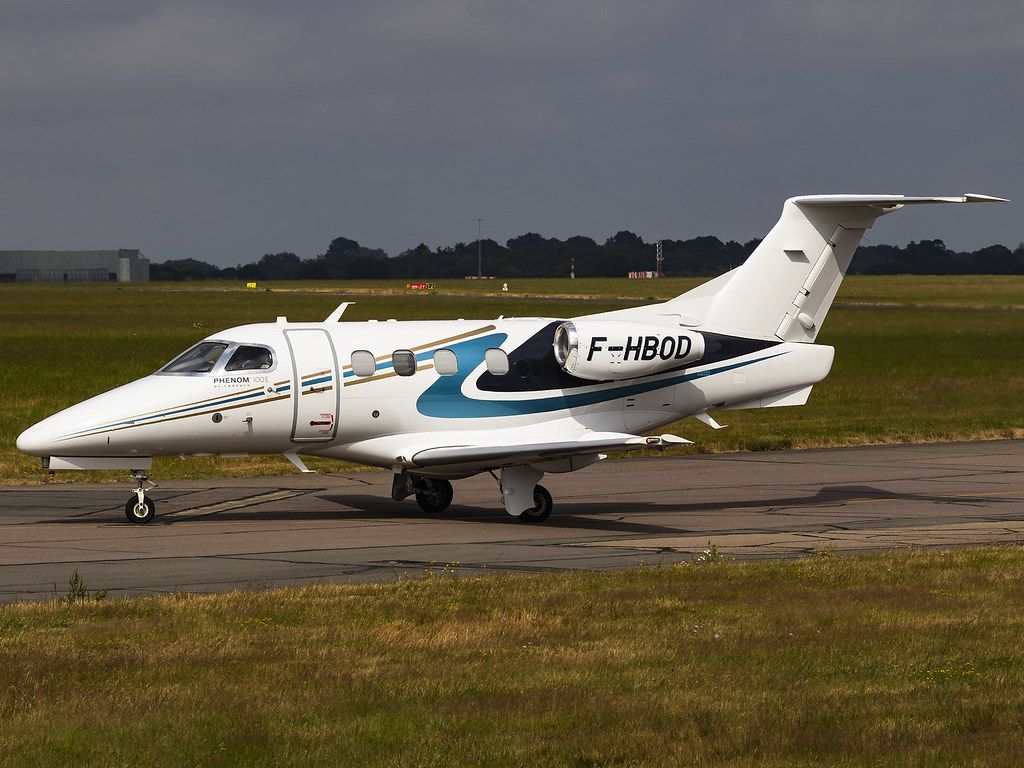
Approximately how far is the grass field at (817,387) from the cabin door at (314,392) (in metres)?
6.77

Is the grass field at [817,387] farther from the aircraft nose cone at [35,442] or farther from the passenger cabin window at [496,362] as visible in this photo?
the passenger cabin window at [496,362]

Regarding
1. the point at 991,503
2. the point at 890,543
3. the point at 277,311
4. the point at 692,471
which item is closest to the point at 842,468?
the point at 692,471

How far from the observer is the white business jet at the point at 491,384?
67.2 feet

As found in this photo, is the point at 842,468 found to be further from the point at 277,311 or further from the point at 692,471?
the point at 277,311

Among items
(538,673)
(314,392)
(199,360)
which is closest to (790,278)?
(314,392)

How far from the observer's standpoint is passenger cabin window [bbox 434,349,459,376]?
854 inches

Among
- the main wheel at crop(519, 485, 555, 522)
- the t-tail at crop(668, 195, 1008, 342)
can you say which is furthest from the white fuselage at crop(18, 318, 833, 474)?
the main wheel at crop(519, 485, 555, 522)

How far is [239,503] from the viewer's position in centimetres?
2338

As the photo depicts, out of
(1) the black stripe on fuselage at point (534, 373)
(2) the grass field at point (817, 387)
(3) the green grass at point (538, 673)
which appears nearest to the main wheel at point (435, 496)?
(1) the black stripe on fuselage at point (534, 373)

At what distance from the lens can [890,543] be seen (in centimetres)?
1925

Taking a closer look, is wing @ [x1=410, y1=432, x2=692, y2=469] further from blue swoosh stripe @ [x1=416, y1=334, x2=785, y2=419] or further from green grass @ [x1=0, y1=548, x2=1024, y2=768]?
green grass @ [x1=0, y1=548, x2=1024, y2=768]

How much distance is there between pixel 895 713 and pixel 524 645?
3.50 metres

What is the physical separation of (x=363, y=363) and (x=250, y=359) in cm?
167

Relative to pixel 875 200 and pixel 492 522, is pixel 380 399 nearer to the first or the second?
pixel 492 522
